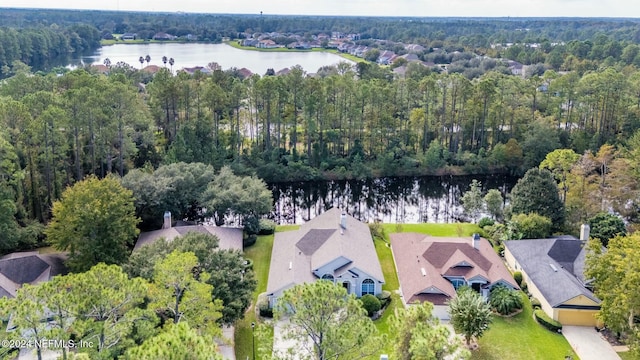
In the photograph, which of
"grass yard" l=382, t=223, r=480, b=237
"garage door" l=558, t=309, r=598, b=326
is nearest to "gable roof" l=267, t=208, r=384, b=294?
"grass yard" l=382, t=223, r=480, b=237

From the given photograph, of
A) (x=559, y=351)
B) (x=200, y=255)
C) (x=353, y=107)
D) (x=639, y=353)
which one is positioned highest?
(x=353, y=107)

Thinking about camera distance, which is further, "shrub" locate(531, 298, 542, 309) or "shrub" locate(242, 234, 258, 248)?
"shrub" locate(242, 234, 258, 248)

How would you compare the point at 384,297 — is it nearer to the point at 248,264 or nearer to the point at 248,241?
the point at 248,264

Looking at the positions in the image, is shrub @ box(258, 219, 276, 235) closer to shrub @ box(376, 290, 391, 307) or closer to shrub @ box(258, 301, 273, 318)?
shrub @ box(258, 301, 273, 318)

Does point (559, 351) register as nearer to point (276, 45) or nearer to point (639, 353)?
point (639, 353)

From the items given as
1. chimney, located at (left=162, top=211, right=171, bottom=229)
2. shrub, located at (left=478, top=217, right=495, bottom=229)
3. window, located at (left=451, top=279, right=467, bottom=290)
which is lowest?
window, located at (left=451, top=279, right=467, bottom=290)

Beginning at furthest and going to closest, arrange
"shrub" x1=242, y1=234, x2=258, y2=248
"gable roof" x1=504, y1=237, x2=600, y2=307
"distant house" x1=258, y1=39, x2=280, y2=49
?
1. "distant house" x1=258, y1=39, x2=280, y2=49
2. "shrub" x1=242, y1=234, x2=258, y2=248
3. "gable roof" x1=504, y1=237, x2=600, y2=307

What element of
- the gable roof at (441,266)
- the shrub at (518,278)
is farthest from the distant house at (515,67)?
the shrub at (518,278)

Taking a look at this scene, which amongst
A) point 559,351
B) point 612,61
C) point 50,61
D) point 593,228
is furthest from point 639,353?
point 50,61

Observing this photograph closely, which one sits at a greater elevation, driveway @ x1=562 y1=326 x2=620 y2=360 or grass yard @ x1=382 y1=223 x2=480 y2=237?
grass yard @ x1=382 y1=223 x2=480 y2=237
